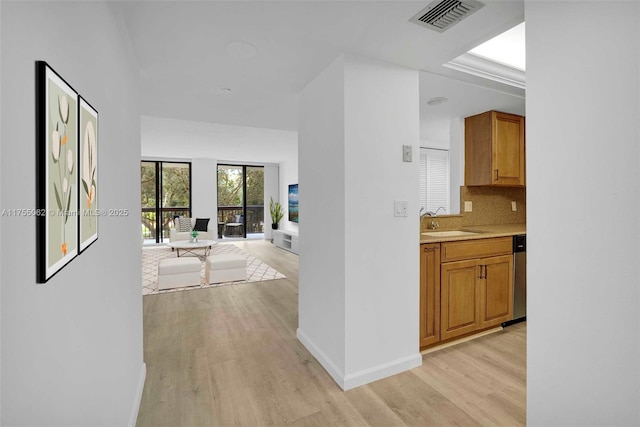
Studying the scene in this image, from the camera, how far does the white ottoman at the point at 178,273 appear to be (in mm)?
4566

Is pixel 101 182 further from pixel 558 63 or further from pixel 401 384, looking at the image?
pixel 401 384

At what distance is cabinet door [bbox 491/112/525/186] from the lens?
3.58 m

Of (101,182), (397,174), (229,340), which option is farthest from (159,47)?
(229,340)

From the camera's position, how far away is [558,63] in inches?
49.1

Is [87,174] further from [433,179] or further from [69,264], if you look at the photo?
[433,179]

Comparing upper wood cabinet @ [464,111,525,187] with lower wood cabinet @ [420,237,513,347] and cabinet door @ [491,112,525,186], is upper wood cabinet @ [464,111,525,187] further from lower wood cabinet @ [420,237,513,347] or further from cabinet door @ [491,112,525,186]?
lower wood cabinet @ [420,237,513,347]

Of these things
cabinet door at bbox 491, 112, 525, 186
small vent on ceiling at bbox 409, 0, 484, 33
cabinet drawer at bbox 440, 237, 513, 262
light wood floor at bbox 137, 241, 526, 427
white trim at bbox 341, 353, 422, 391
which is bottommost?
light wood floor at bbox 137, 241, 526, 427

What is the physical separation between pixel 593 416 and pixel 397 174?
5.30 ft

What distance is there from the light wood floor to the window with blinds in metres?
3.08

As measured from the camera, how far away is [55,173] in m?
0.79

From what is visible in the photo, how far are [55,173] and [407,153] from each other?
2.07 m

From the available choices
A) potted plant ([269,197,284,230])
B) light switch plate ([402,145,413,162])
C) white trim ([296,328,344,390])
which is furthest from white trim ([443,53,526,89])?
potted plant ([269,197,284,230])

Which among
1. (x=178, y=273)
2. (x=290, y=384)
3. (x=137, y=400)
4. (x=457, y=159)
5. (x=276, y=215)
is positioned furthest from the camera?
(x=276, y=215)

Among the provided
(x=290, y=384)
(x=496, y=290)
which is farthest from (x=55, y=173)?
(x=496, y=290)
